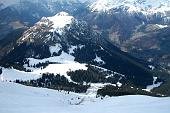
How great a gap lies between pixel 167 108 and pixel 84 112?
34831mm

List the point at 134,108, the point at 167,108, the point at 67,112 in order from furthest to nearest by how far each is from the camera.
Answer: the point at 67,112 → the point at 134,108 → the point at 167,108

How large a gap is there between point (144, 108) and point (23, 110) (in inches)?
2108

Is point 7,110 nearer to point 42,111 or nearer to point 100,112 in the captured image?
point 42,111

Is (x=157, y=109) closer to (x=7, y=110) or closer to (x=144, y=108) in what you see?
(x=144, y=108)

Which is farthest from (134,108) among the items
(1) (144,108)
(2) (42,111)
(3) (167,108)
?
(2) (42,111)

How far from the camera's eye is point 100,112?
6752 inches

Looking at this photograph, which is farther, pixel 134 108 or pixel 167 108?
pixel 134 108

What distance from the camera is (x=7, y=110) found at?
188 metres

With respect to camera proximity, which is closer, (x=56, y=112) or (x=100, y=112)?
(x=100, y=112)

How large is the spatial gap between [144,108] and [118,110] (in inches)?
354

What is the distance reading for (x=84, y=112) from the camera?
6998 inches

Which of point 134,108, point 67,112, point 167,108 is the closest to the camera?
→ point 167,108

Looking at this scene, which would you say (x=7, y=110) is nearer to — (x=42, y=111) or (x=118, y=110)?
(x=42, y=111)

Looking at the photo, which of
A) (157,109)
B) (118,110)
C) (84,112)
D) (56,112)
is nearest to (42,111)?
(56,112)
